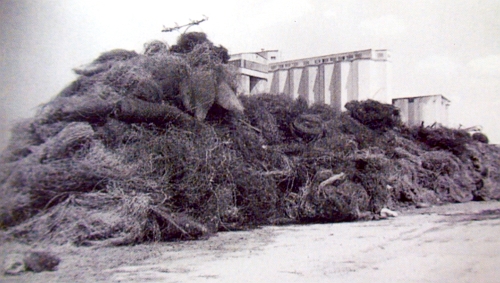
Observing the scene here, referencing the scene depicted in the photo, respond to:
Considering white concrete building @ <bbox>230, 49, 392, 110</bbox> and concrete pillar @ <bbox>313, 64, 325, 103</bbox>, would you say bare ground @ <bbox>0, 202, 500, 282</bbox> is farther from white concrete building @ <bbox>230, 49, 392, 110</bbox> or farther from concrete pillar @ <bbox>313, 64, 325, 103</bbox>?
concrete pillar @ <bbox>313, 64, 325, 103</bbox>

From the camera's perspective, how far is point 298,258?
4176mm

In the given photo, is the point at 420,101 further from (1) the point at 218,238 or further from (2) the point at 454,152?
(1) the point at 218,238

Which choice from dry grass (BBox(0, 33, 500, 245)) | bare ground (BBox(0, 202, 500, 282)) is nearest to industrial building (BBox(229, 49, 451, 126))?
dry grass (BBox(0, 33, 500, 245))

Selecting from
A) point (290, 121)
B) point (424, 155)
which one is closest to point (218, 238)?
point (290, 121)

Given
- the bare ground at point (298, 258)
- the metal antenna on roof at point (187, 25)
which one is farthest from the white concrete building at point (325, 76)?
the bare ground at point (298, 258)

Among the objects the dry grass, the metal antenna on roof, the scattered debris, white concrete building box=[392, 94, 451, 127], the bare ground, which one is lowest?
the bare ground

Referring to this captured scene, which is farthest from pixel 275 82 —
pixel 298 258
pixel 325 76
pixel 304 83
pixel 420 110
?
pixel 298 258

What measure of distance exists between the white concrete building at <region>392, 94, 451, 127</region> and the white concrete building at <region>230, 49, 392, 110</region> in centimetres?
71

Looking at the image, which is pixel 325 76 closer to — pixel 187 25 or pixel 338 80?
pixel 338 80

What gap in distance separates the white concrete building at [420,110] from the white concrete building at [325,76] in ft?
2.33

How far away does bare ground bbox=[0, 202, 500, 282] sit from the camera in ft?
12.1

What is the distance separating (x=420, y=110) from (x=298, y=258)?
741 centimetres

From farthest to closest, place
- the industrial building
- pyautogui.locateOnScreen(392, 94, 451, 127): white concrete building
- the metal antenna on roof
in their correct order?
pyautogui.locateOnScreen(392, 94, 451, 127): white concrete building
the industrial building
the metal antenna on roof

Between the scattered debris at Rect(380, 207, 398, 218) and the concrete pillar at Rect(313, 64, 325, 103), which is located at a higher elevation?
the concrete pillar at Rect(313, 64, 325, 103)
